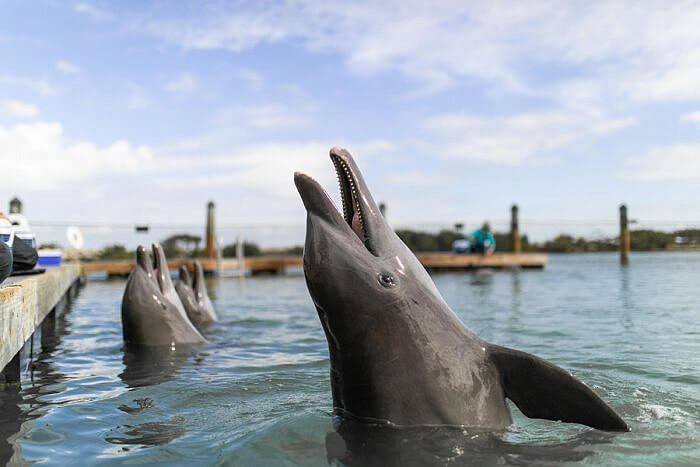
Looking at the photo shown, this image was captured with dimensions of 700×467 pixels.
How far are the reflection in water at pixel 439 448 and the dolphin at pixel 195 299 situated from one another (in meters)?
6.94

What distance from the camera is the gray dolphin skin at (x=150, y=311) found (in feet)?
25.6

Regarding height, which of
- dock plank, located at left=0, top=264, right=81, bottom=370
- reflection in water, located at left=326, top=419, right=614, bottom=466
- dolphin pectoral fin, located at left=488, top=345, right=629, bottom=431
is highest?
dock plank, located at left=0, top=264, right=81, bottom=370

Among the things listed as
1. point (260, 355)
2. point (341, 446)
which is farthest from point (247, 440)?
point (260, 355)

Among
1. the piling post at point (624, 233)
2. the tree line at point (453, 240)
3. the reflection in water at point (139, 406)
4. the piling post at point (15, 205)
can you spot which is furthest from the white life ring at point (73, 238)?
the piling post at point (624, 233)

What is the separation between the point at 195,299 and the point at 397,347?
7435 millimetres

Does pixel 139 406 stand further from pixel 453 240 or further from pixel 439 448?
pixel 453 240

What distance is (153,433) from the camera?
4328 mm

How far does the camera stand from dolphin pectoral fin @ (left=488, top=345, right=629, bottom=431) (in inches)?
143

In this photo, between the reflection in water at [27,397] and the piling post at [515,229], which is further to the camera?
the piling post at [515,229]

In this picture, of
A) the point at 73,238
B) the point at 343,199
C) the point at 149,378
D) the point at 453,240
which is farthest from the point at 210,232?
the point at 343,199

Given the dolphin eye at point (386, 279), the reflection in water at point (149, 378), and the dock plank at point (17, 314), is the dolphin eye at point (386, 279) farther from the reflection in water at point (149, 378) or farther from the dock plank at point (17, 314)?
the dock plank at point (17, 314)

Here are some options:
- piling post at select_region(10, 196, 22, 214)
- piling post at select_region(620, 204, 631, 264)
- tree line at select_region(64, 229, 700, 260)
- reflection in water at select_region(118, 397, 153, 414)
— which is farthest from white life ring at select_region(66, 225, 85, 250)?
piling post at select_region(620, 204, 631, 264)

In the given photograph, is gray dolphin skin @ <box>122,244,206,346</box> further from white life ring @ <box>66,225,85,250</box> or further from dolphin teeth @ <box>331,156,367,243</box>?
white life ring @ <box>66,225,85,250</box>

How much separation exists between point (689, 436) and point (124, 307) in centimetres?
606
